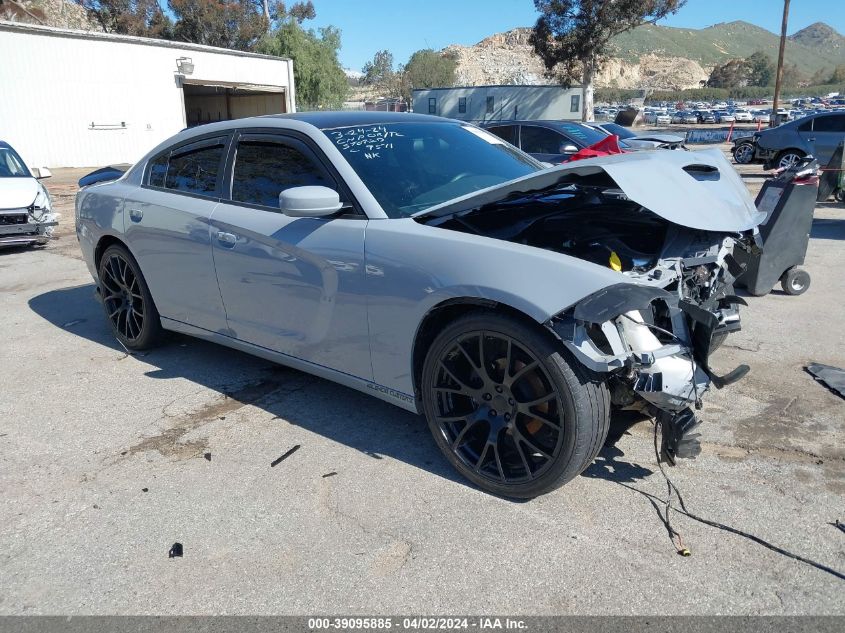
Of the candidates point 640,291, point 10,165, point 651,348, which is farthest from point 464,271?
point 10,165

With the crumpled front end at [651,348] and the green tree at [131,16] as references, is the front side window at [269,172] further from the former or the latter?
the green tree at [131,16]

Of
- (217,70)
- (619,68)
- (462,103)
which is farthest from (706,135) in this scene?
(619,68)

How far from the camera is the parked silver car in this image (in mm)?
2771

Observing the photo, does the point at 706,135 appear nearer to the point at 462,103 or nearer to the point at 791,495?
the point at 462,103

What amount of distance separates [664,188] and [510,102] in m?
38.8

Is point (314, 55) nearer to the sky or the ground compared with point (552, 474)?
nearer to the sky

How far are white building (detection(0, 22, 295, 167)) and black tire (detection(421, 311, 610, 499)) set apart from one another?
82.8ft

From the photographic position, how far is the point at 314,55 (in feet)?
167

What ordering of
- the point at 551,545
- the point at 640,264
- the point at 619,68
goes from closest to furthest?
the point at 551,545 → the point at 640,264 → the point at 619,68

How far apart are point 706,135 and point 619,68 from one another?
143 meters

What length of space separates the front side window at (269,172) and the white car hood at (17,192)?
6.76 m

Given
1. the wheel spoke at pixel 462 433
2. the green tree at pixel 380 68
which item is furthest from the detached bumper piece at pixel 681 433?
the green tree at pixel 380 68

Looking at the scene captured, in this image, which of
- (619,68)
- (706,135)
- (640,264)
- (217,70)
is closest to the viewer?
(640,264)

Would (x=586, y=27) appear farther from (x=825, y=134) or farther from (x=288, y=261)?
(x=288, y=261)
